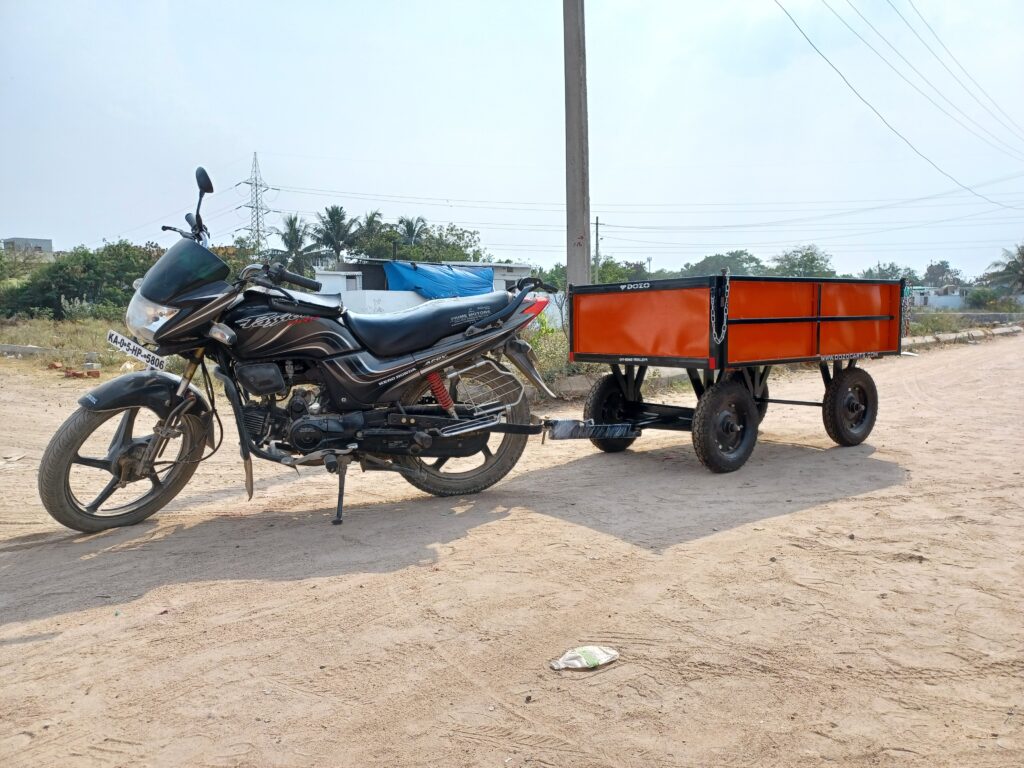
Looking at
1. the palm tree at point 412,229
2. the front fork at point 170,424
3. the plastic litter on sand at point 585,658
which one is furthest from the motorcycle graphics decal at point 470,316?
the palm tree at point 412,229

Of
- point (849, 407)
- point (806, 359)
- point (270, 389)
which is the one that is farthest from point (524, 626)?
point (849, 407)

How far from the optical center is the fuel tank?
14.3 ft

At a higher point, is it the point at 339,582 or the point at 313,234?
the point at 313,234

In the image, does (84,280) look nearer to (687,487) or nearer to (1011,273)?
(687,487)

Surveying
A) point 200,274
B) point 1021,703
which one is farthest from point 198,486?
point 1021,703

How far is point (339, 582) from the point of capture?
143 inches

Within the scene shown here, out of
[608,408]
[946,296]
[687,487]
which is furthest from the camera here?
[946,296]

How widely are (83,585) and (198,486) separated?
199cm

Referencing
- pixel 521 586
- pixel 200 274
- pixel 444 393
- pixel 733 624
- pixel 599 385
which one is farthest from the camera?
pixel 599 385

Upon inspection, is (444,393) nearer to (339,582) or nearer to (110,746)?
(339,582)

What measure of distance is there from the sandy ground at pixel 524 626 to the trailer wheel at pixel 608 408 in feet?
4.22

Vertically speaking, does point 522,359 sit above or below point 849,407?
above

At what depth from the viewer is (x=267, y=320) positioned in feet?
14.3

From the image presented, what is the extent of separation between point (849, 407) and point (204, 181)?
225 inches
